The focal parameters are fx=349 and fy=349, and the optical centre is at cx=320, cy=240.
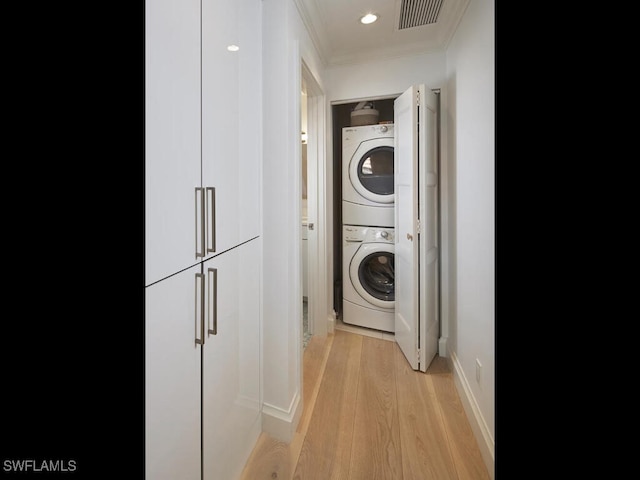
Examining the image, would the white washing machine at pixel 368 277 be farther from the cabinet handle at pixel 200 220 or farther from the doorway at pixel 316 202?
the cabinet handle at pixel 200 220

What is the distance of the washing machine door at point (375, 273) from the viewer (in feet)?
8.73

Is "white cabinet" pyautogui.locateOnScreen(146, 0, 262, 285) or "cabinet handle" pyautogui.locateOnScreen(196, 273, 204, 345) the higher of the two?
"white cabinet" pyautogui.locateOnScreen(146, 0, 262, 285)

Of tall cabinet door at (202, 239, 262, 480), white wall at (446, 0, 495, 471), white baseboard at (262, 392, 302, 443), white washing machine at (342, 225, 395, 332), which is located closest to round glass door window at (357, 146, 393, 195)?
white washing machine at (342, 225, 395, 332)

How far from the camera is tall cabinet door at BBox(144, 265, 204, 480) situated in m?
0.82

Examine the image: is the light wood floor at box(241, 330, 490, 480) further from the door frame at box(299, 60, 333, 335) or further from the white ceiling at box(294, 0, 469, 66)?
the white ceiling at box(294, 0, 469, 66)

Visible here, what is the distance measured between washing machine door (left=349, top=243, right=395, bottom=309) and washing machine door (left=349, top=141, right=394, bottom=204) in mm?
378

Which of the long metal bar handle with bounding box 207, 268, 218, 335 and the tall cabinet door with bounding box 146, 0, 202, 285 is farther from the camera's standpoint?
the long metal bar handle with bounding box 207, 268, 218, 335

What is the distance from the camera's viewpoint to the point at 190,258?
0.97 meters

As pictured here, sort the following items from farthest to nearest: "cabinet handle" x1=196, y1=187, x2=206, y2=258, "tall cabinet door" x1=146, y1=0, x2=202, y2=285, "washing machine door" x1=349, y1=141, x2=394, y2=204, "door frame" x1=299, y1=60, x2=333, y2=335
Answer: "washing machine door" x1=349, y1=141, x2=394, y2=204
"door frame" x1=299, y1=60, x2=333, y2=335
"cabinet handle" x1=196, y1=187, x2=206, y2=258
"tall cabinet door" x1=146, y1=0, x2=202, y2=285

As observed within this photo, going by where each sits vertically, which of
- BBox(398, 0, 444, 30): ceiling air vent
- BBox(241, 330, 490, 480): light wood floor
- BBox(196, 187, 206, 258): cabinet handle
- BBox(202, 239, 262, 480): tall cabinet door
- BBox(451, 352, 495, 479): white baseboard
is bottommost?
BBox(241, 330, 490, 480): light wood floor

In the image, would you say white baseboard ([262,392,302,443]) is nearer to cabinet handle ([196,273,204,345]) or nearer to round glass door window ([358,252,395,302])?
cabinet handle ([196,273,204,345])

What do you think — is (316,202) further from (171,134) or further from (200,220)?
(171,134)

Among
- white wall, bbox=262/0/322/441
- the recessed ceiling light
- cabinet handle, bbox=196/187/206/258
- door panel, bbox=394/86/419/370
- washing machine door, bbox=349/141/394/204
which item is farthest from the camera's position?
washing machine door, bbox=349/141/394/204

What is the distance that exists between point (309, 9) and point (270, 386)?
6.09 ft
